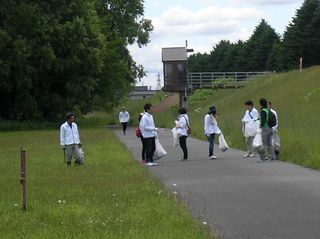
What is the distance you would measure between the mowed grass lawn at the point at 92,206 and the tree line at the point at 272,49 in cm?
6730

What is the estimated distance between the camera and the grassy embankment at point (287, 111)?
1969 cm

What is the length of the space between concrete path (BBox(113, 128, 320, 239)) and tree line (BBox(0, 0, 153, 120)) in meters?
30.5

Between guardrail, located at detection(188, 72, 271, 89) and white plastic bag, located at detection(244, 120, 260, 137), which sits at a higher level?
guardrail, located at detection(188, 72, 271, 89)

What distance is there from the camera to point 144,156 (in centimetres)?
2005

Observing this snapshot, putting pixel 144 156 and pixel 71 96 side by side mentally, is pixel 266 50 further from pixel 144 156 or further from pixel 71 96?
pixel 144 156

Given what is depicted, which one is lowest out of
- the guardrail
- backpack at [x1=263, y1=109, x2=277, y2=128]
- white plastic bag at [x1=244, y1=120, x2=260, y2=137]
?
white plastic bag at [x1=244, y1=120, x2=260, y2=137]

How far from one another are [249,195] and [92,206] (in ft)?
10.2

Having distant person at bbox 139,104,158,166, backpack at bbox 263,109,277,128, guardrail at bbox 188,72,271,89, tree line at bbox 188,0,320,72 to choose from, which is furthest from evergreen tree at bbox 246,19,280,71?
distant person at bbox 139,104,158,166

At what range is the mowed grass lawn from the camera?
8453 mm

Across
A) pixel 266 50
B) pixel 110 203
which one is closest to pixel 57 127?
pixel 110 203

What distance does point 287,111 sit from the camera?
39.1 m

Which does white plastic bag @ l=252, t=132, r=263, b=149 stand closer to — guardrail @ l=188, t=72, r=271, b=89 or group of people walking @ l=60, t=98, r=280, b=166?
group of people walking @ l=60, t=98, r=280, b=166

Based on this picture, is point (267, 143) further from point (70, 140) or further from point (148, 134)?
point (70, 140)

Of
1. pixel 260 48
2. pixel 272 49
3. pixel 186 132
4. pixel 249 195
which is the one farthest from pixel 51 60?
pixel 260 48
